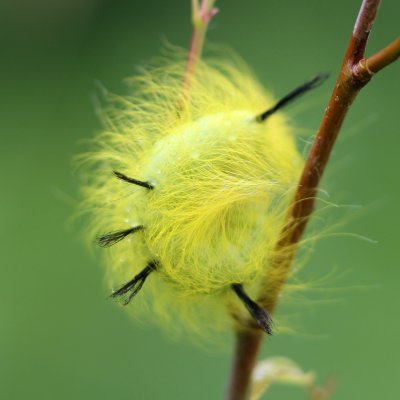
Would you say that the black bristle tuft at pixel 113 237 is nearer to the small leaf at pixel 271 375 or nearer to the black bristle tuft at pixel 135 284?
the black bristle tuft at pixel 135 284

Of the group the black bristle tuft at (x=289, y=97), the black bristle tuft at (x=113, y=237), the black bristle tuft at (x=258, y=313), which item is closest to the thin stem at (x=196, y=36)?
the black bristle tuft at (x=289, y=97)

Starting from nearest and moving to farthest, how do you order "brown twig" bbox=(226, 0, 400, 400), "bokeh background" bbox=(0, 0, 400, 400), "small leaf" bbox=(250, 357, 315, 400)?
"brown twig" bbox=(226, 0, 400, 400), "small leaf" bbox=(250, 357, 315, 400), "bokeh background" bbox=(0, 0, 400, 400)

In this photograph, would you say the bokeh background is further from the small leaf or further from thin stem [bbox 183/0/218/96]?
thin stem [bbox 183/0/218/96]

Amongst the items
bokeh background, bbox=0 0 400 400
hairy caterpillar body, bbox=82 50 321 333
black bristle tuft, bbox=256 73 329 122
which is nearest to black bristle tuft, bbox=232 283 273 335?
hairy caterpillar body, bbox=82 50 321 333

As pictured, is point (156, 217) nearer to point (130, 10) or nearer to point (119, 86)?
point (119, 86)

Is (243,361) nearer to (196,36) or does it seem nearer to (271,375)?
(271,375)

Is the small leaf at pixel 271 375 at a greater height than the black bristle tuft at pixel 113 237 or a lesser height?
lesser

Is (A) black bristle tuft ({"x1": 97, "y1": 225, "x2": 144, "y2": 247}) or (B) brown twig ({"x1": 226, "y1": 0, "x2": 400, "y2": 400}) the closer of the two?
(B) brown twig ({"x1": 226, "y1": 0, "x2": 400, "y2": 400})
